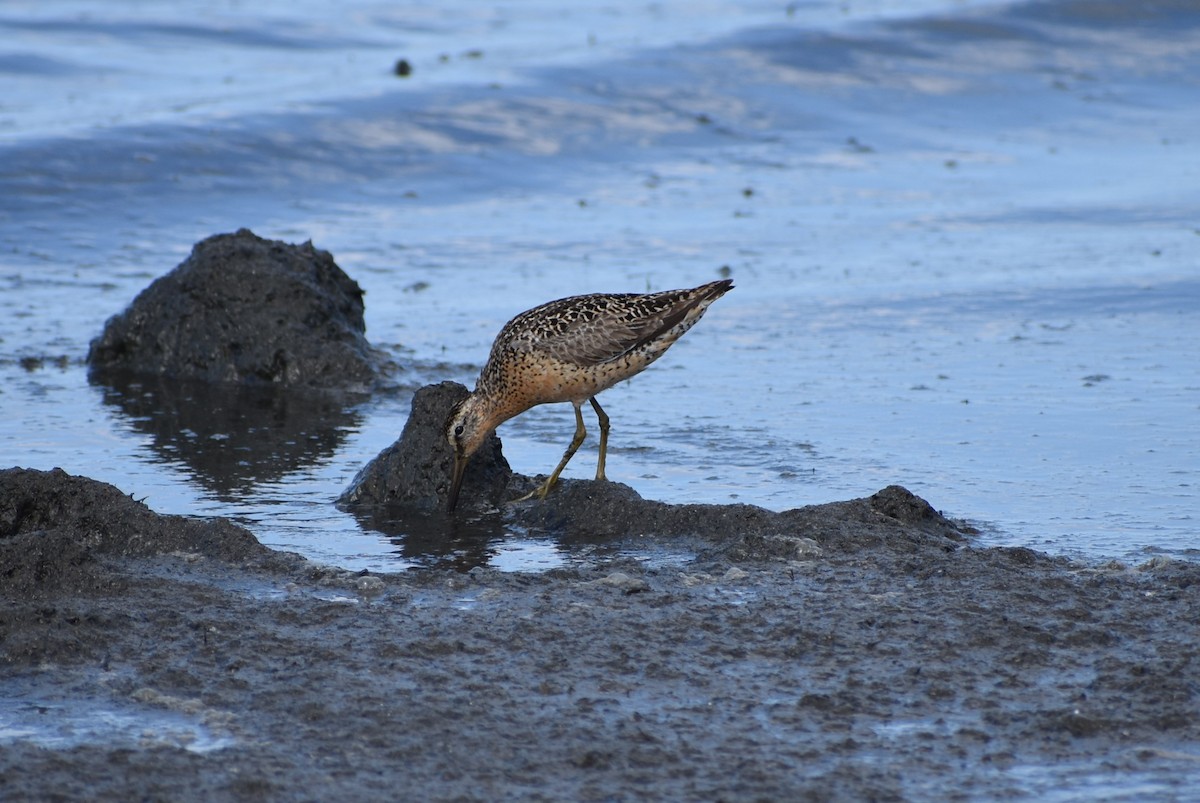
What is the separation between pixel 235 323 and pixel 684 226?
417 cm

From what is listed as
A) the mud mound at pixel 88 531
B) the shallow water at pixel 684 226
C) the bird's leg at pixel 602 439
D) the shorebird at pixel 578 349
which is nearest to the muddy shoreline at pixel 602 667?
the mud mound at pixel 88 531

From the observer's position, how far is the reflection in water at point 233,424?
7.31 metres

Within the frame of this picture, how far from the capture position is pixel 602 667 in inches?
183

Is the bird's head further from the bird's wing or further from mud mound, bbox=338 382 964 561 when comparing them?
the bird's wing

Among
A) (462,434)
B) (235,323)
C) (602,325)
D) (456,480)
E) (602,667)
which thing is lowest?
(602,667)

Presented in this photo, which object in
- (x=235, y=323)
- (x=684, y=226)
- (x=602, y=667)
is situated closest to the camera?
(x=602, y=667)

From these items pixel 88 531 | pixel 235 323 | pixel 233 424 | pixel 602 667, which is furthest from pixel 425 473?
pixel 235 323

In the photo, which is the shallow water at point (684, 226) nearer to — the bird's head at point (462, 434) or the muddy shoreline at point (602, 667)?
the bird's head at point (462, 434)

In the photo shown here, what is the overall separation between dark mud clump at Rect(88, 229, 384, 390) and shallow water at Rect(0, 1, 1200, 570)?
0.35 m

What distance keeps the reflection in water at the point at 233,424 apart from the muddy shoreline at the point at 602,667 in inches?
61.2

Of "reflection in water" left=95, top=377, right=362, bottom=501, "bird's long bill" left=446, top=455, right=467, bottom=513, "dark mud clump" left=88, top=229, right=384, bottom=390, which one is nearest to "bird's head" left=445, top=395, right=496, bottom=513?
"bird's long bill" left=446, top=455, right=467, bottom=513

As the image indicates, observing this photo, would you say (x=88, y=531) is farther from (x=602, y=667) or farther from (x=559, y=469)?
(x=602, y=667)

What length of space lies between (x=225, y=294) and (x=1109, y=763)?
6.25 m

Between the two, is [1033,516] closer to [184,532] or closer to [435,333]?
[184,532]
